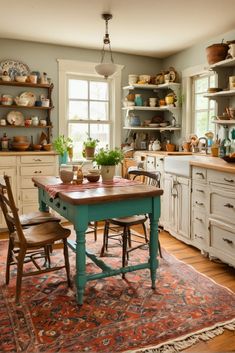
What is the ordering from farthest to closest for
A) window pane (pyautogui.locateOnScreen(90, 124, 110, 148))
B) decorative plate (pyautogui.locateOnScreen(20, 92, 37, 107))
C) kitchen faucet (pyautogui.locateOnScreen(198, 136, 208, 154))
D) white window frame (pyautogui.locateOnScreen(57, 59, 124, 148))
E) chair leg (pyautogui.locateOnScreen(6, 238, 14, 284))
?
1. window pane (pyautogui.locateOnScreen(90, 124, 110, 148))
2. white window frame (pyautogui.locateOnScreen(57, 59, 124, 148))
3. decorative plate (pyautogui.locateOnScreen(20, 92, 37, 107))
4. kitchen faucet (pyautogui.locateOnScreen(198, 136, 208, 154))
5. chair leg (pyautogui.locateOnScreen(6, 238, 14, 284))

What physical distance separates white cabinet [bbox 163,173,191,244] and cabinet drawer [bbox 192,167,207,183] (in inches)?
5.1

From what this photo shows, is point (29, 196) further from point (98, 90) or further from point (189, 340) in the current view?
point (189, 340)

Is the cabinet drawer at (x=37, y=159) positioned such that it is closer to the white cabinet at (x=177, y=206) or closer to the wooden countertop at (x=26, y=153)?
the wooden countertop at (x=26, y=153)

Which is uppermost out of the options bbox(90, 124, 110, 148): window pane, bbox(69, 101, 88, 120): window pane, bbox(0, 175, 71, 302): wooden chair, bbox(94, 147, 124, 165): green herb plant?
bbox(69, 101, 88, 120): window pane

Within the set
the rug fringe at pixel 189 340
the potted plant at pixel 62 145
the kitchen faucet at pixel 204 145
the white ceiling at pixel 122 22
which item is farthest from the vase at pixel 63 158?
the rug fringe at pixel 189 340

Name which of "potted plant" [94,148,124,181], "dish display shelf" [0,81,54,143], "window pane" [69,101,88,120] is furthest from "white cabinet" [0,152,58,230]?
"potted plant" [94,148,124,181]

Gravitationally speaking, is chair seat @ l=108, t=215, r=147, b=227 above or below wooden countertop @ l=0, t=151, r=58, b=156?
below

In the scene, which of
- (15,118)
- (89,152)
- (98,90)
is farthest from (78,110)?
(89,152)

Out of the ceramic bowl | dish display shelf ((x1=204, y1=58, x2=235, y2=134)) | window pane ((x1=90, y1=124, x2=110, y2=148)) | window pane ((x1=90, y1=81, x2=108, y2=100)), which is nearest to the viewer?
the ceramic bowl

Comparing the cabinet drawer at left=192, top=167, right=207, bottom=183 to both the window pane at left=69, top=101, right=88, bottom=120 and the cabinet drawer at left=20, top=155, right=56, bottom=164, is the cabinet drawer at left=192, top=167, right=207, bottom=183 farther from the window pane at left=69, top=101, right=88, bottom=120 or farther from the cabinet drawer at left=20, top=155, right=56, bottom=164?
the window pane at left=69, top=101, right=88, bottom=120

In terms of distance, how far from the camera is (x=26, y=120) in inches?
186

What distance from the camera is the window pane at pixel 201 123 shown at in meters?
4.79

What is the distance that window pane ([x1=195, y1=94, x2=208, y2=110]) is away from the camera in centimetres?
476

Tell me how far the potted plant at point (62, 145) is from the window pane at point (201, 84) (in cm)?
202
